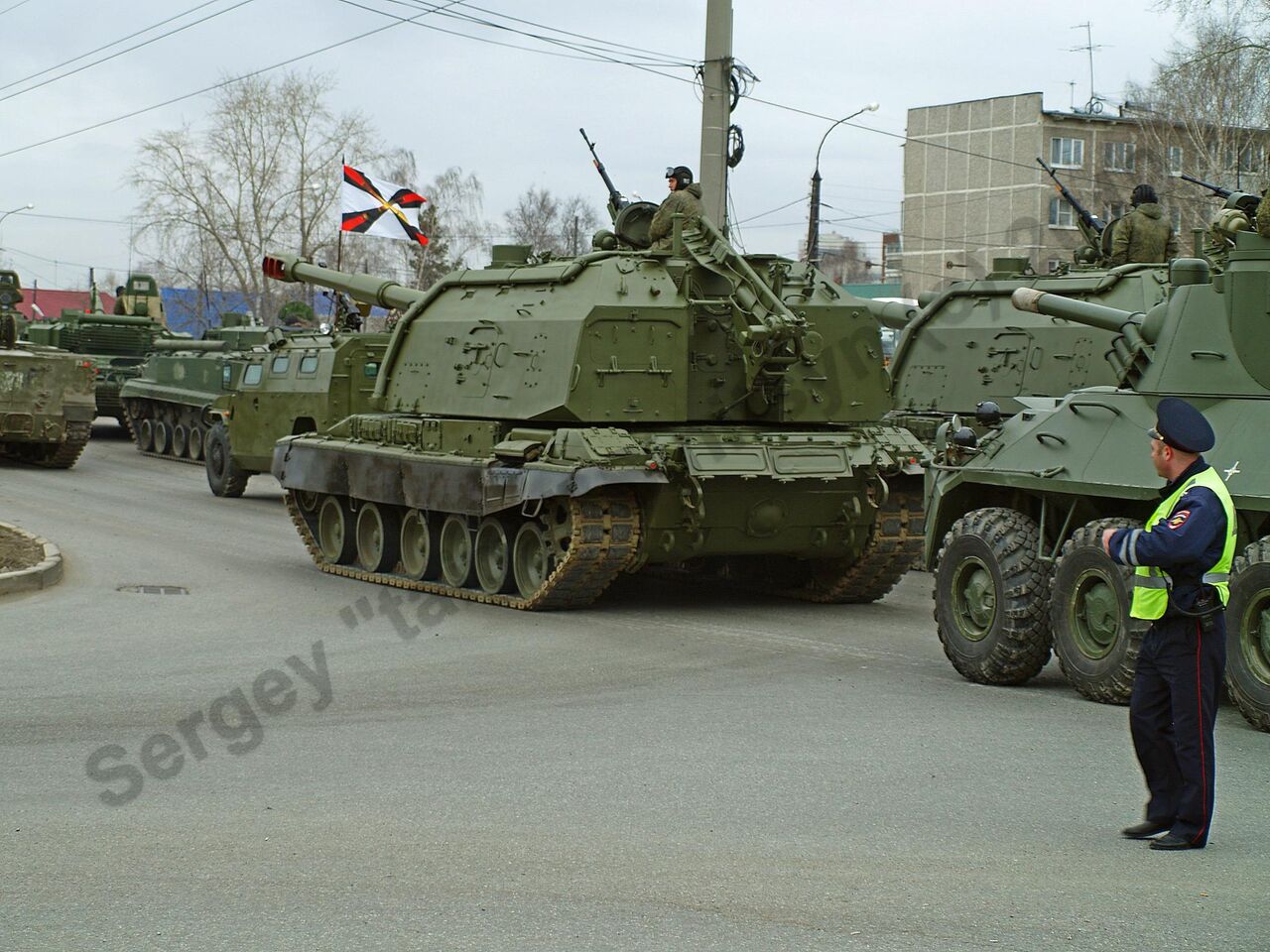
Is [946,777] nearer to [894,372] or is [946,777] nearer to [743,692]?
[743,692]

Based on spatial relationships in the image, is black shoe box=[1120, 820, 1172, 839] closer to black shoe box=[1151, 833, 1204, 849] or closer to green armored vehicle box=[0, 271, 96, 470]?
black shoe box=[1151, 833, 1204, 849]

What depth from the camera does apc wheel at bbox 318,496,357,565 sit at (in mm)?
17781

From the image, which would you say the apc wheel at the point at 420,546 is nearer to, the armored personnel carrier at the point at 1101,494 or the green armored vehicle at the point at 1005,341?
the armored personnel carrier at the point at 1101,494

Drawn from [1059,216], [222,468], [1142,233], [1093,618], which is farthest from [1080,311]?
[1059,216]

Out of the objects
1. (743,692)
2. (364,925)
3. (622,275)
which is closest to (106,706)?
(743,692)

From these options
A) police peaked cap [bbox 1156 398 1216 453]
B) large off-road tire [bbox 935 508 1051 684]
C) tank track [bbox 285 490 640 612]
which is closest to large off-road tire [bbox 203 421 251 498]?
tank track [bbox 285 490 640 612]

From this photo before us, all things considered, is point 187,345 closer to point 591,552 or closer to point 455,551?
point 455,551

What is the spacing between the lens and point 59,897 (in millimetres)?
6227

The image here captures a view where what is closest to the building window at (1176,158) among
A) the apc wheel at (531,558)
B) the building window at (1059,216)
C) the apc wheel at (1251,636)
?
the building window at (1059,216)

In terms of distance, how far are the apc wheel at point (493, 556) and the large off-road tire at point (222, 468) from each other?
1063cm

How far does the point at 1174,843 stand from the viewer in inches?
281

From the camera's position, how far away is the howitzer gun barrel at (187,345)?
3300 cm

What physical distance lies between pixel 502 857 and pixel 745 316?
30.6 feet

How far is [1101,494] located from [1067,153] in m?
61.3
